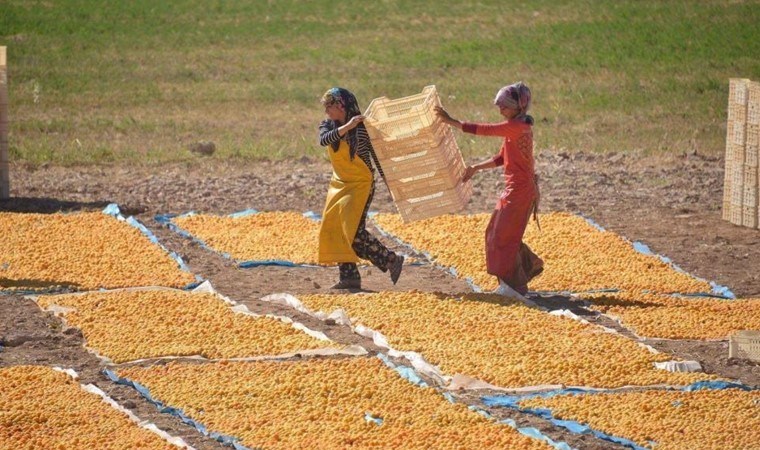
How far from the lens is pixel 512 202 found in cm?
870

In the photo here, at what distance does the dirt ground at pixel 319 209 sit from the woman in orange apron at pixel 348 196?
1.03ft

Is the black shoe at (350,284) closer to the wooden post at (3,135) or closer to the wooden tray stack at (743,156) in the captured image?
the wooden tray stack at (743,156)

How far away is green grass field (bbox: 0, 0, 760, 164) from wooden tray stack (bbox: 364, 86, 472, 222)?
19.7ft

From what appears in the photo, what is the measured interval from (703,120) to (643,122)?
83 cm

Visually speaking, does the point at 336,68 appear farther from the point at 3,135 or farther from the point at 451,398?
the point at 451,398

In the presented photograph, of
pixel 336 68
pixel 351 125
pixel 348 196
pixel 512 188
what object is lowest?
pixel 336 68

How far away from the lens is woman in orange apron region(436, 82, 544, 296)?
28.2 ft

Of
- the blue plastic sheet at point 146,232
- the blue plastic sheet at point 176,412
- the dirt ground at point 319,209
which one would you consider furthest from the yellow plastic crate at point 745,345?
the blue plastic sheet at point 146,232

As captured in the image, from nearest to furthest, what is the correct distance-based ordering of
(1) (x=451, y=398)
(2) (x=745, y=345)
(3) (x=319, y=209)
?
(1) (x=451, y=398), (2) (x=745, y=345), (3) (x=319, y=209)

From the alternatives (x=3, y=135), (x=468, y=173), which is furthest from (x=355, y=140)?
(x=3, y=135)

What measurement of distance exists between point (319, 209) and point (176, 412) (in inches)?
226

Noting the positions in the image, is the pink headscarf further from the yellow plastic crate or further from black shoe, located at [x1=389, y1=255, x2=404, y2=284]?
the yellow plastic crate

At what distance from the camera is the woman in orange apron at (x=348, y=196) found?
8820 mm

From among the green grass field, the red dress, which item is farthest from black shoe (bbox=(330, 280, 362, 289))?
the green grass field
